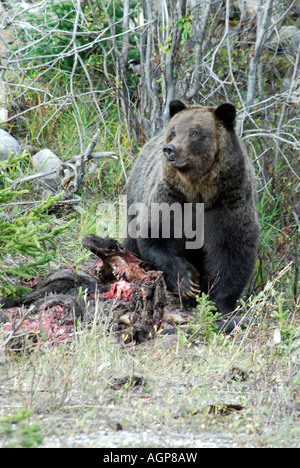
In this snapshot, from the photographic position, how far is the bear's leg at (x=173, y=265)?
5.28 meters

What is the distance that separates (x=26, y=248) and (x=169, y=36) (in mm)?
2964

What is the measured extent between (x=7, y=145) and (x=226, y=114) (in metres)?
3.29

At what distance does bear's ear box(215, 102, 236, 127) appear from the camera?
497cm

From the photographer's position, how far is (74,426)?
2.63 meters

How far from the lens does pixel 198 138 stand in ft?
16.1

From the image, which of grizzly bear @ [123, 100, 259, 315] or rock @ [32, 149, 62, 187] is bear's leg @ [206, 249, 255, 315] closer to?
grizzly bear @ [123, 100, 259, 315]

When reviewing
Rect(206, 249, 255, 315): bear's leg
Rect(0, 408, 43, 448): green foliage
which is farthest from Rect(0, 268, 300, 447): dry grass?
Rect(206, 249, 255, 315): bear's leg

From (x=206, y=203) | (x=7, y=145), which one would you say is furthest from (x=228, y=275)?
(x=7, y=145)

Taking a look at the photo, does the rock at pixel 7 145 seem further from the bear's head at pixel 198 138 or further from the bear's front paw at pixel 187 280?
the bear's front paw at pixel 187 280

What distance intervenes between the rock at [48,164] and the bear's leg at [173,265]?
2219mm

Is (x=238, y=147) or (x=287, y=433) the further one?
(x=238, y=147)
